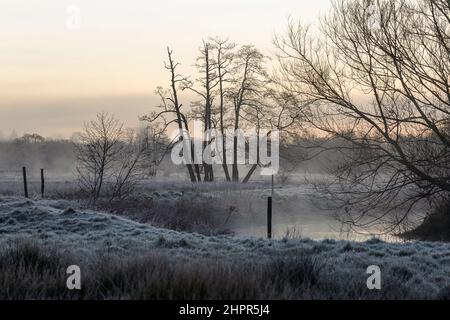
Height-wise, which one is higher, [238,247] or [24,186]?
[24,186]

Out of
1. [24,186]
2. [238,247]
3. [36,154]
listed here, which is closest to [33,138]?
[36,154]

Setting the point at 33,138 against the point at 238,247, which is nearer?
the point at 238,247

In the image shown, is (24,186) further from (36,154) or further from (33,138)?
(33,138)

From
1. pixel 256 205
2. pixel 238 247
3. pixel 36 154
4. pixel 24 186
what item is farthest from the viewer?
pixel 36 154

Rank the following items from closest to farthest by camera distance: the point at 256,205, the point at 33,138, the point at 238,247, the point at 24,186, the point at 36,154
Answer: the point at 238,247 < the point at 24,186 < the point at 256,205 < the point at 36,154 < the point at 33,138

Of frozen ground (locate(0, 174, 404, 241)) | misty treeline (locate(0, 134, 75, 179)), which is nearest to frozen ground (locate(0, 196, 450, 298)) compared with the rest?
frozen ground (locate(0, 174, 404, 241))

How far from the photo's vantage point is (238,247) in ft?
34.6

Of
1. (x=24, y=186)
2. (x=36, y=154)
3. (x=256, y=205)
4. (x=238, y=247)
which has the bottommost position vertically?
(x=256, y=205)

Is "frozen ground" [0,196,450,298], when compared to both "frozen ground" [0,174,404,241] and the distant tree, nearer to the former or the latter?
"frozen ground" [0,174,404,241]

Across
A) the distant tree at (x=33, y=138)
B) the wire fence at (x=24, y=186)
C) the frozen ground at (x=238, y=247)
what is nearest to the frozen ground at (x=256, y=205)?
the wire fence at (x=24, y=186)

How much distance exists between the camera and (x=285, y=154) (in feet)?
45.2
